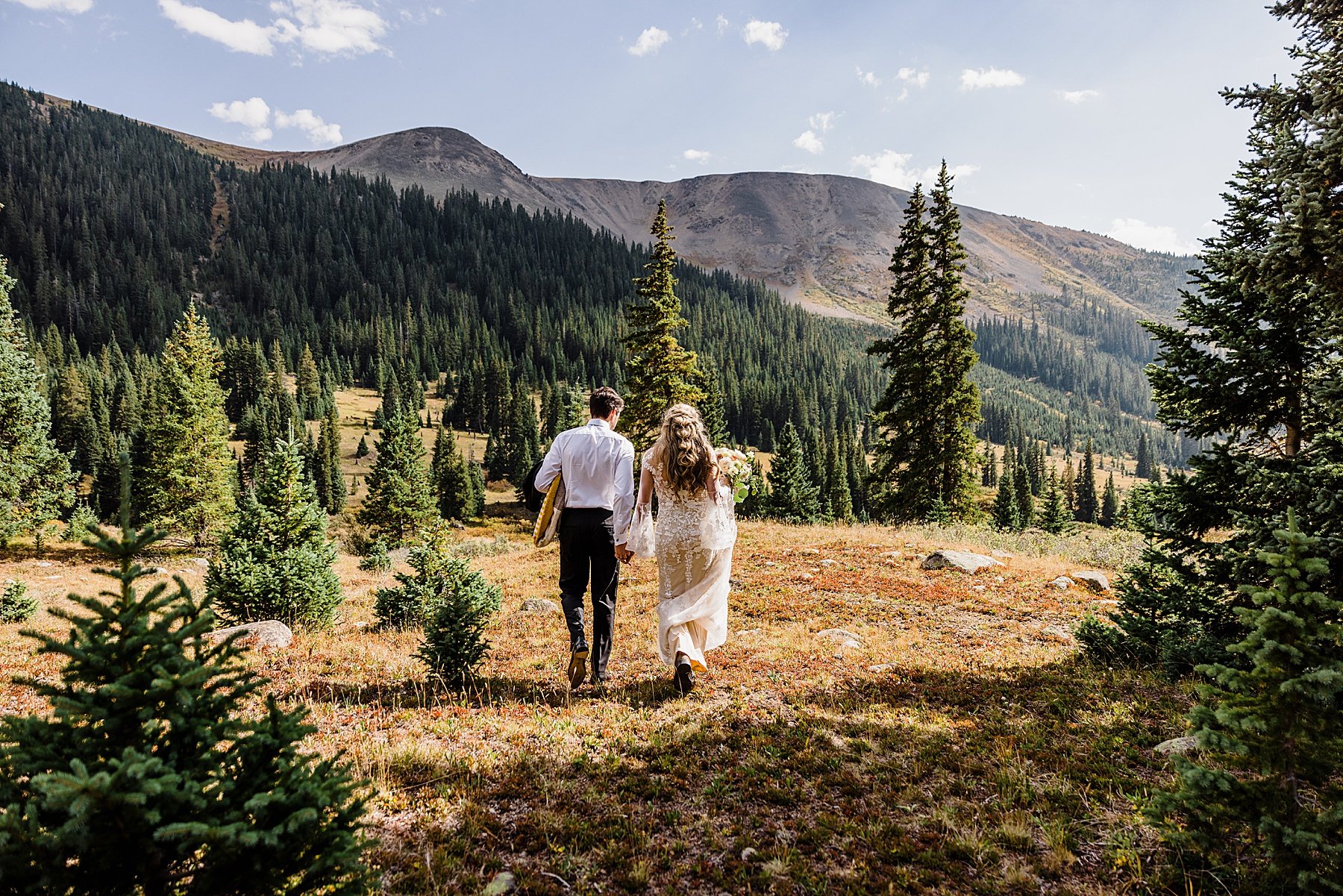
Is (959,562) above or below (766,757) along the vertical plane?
above

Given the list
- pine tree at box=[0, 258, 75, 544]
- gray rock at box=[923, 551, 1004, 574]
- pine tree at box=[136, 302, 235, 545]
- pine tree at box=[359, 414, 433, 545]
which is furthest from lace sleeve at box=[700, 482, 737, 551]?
pine tree at box=[359, 414, 433, 545]

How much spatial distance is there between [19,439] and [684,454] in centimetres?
3323

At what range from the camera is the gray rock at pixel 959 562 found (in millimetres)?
12930

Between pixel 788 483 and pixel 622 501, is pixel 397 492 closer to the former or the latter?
pixel 788 483

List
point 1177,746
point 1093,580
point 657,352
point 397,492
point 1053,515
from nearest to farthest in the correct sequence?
point 1177,746, point 1093,580, point 657,352, point 397,492, point 1053,515

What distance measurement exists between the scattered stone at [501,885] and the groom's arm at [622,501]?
3492 millimetres

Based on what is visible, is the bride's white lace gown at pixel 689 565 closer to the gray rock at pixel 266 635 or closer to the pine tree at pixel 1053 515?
the gray rock at pixel 266 635

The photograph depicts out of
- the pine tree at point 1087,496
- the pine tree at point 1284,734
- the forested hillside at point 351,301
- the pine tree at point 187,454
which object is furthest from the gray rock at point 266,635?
the pine tree at point 1087,496

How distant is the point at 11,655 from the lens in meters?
8.61

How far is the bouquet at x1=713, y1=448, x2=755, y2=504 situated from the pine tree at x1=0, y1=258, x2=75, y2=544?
102ft

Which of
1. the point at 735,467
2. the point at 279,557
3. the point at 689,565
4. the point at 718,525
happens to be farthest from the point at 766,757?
the point at 279,557

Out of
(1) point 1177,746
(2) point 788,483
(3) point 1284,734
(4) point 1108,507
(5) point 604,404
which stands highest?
(5) point 604,404

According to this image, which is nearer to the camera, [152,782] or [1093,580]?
[152,782]

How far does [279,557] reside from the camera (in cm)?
1111
